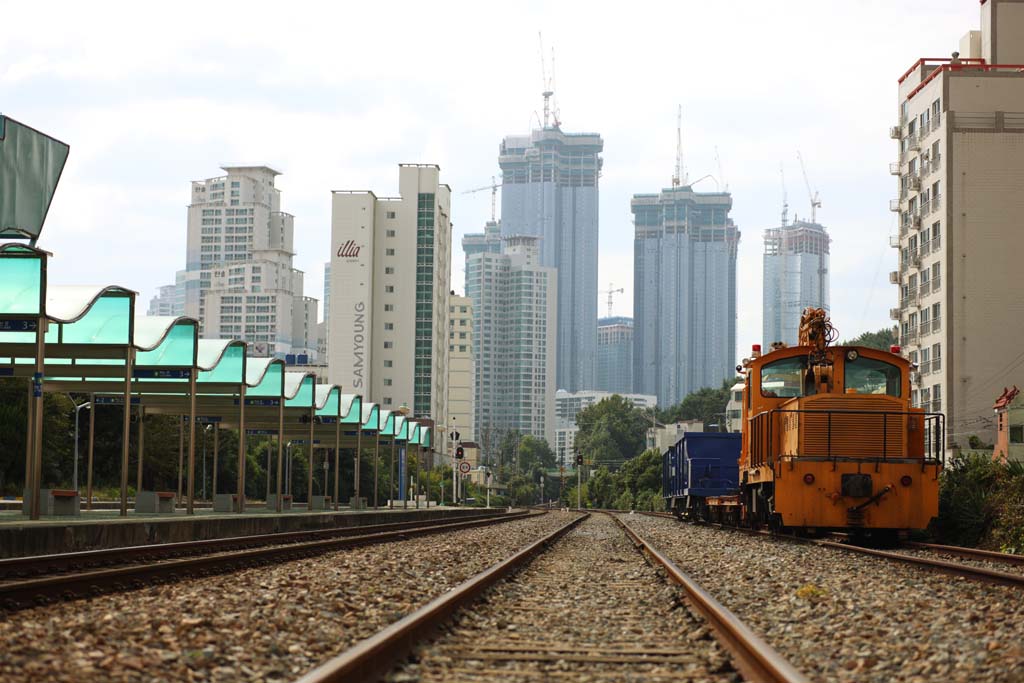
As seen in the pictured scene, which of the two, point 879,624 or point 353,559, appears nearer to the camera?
point 879,624

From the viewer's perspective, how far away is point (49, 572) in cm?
1392

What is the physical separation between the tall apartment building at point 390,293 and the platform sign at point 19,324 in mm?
137568

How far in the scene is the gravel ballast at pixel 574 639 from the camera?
7.49 meters

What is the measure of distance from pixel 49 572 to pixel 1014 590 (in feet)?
33.3

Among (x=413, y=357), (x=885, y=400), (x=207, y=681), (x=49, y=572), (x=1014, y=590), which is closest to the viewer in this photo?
(x=207, y=681)

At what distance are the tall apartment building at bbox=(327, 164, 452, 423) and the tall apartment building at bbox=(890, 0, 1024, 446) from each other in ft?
306

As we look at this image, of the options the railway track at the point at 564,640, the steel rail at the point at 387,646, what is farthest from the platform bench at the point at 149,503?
the steel rail at the point at 387,646

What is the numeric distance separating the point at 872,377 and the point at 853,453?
2.25 metres

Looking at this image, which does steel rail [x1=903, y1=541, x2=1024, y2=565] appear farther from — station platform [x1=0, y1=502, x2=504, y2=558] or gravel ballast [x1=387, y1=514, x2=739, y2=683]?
station platform [x1=0, y1=502, x2=504, y2=558]

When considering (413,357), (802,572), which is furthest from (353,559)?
(413,357)

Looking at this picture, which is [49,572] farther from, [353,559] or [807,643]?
[807,643]

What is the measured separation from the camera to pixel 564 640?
29.5 ft

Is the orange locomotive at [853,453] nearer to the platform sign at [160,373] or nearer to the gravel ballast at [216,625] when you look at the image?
the gravel ballast at [216,625]

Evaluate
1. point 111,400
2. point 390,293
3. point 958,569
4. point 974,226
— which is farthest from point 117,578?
point 390,293
